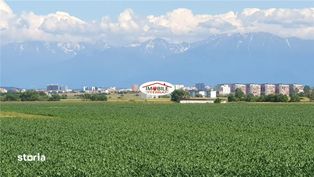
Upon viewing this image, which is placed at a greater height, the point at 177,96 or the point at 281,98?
the point at 177,96

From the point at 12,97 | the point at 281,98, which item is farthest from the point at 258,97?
the point at 12,97

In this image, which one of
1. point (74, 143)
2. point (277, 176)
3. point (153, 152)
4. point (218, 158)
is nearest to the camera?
point (277, 176)

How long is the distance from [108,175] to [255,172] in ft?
14.3

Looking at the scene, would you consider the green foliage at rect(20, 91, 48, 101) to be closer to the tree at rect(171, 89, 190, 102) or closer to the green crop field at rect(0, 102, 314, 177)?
the tree at rect(171, 89, 190, 102)

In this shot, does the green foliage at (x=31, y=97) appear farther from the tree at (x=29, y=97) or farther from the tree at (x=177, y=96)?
the tree at (x=177, y=96)

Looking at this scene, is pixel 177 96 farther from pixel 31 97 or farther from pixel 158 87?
pixel 158 87

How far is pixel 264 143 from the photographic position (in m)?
30.8

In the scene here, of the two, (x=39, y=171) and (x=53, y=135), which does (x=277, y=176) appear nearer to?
(x=39, y=171)

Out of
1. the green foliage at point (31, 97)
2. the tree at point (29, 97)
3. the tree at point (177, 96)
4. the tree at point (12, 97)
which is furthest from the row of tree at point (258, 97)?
the tree at point (12, 97)

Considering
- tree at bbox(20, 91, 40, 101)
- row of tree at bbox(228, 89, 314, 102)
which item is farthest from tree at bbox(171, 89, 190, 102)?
tree at bbox(20, 91, 40, 101)

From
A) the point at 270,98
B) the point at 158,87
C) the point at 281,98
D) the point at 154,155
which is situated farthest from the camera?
the point at 270,98

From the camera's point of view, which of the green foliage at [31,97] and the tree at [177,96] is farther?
the green foliage at [31,97]

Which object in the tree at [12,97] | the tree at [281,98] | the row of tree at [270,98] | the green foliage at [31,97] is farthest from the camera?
the green foliage at [31,97]

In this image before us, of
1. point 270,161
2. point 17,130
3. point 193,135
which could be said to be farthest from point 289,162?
point 17,130
